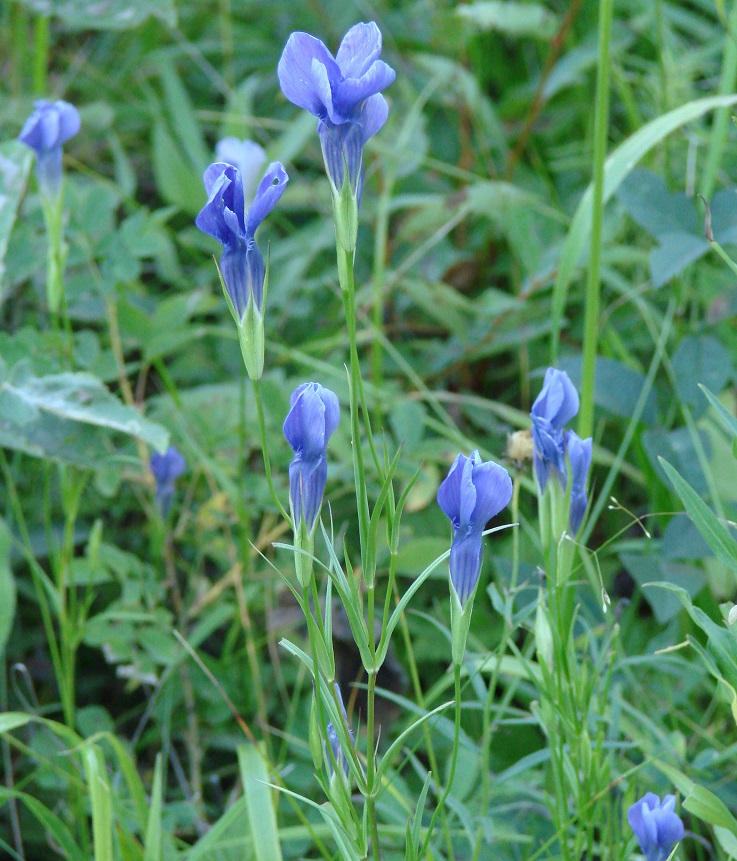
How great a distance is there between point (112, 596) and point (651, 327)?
0.89 m

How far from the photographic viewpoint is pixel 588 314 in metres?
1.02

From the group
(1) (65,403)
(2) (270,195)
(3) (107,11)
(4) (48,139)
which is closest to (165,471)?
(1) (65,403)

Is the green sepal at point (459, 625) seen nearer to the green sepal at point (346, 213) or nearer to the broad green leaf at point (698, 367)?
the green sepal at point (346, 213)

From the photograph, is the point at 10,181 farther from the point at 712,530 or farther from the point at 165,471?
the point at 712,530

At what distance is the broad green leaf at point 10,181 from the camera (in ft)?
4.33

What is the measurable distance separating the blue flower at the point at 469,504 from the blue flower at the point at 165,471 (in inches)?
24.7

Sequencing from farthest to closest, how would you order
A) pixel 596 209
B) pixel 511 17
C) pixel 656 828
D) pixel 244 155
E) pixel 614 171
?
pixel 511 17 → pixel 244 155 → pixel 614 171 → pixel 596 209 → pixel 656 828

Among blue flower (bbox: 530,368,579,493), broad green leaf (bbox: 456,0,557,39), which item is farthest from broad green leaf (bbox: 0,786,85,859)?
broad green leaf (bbox: 456,0,557,39)

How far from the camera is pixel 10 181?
1359 millimetres

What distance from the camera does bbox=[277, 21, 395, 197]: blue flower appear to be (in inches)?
22.6

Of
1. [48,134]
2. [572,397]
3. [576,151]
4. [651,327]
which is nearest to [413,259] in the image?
[651,327]

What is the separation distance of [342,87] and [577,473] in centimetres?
37

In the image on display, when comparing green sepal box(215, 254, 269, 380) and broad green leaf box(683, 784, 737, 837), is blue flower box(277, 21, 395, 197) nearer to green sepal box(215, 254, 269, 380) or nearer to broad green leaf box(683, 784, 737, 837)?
green sepal box(215, 254, 269, 380)

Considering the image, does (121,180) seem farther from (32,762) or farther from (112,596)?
(32,762)
